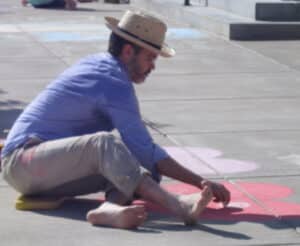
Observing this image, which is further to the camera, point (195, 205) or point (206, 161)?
point (206, 161)

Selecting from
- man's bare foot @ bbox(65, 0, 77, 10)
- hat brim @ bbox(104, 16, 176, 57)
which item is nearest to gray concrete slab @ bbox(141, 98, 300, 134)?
hat brim @ bbox(104, 16, 176, 57)

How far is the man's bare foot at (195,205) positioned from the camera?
6113 mm

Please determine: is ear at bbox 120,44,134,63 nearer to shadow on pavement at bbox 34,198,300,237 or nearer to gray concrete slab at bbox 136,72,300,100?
shadow on pavement at bbox 34,198,300,237

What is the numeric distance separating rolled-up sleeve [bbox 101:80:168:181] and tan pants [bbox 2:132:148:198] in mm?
117

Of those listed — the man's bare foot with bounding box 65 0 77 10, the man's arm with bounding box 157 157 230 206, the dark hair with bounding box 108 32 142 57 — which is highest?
the dark hair with bounding box 108 32 142 57

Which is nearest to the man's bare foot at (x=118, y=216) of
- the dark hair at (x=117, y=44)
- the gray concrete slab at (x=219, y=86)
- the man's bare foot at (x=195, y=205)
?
the man's bare foot at (x=195, y=205)

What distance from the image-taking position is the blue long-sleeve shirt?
6.41 metres

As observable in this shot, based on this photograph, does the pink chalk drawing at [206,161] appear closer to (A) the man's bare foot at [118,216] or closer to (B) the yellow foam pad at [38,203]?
(B) the yellow foam pad at [38,203]

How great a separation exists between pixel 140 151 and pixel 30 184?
70 centimetres

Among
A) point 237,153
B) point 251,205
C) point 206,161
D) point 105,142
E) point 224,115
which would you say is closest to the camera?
point 105,142

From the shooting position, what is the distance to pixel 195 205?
616cm

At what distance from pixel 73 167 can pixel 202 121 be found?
3603mm

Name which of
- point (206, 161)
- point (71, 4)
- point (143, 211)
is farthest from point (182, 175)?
point (71, 4)

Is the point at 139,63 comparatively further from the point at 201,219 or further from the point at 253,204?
the point at 253,204
